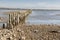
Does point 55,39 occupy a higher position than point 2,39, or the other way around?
point 2,39

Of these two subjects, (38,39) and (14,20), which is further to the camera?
(14,20)

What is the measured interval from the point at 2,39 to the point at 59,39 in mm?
5012

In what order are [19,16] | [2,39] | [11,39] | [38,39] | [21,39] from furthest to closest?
1. [19,16]
2. [38,39]
3. [21,39]
4. [11,39]
5. [2,39]

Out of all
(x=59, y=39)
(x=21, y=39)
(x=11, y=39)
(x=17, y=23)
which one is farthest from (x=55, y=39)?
(x=17, y=23)

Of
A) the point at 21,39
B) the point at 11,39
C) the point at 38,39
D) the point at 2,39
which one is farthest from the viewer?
the point at 38,39

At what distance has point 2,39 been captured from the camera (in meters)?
10.3

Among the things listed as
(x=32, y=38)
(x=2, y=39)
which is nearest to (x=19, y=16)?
(x=32, y=38)

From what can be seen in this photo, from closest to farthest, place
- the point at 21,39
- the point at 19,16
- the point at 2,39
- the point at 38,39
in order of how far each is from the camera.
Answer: the point at 2,39 → the point at 21,39 → the point at 38,39 → the point at 19,16

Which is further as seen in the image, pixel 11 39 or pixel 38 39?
pixel 38 39

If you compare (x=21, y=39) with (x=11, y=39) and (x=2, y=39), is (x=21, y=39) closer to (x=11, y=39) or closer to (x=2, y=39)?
(x=11, y=39)

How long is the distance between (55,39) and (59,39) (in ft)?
0.86

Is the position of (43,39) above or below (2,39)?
below

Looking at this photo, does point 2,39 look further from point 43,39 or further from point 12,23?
point 12,23

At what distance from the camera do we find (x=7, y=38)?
10.9m
